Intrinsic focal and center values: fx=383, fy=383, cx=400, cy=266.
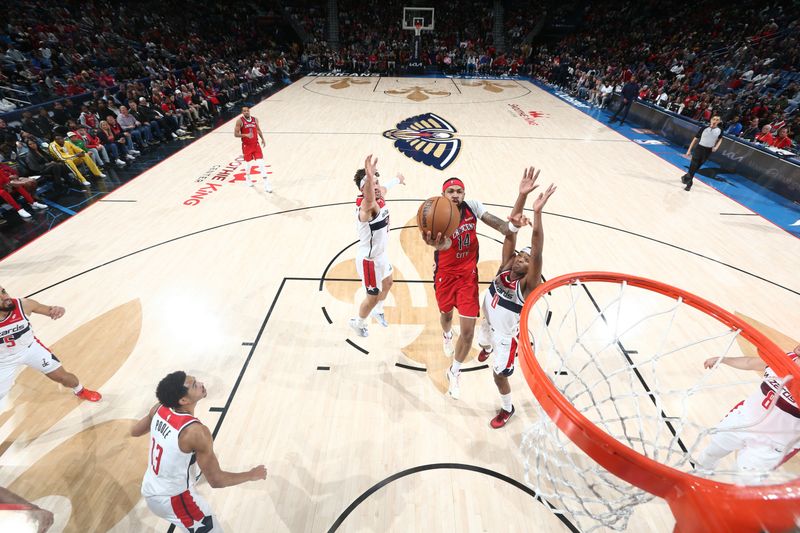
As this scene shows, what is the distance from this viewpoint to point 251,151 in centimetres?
795

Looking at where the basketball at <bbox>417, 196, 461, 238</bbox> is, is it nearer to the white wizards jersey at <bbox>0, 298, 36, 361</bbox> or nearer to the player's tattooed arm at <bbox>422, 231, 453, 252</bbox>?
the player's tattooed arm at <bbox>422, 231, 453, 252</bbox>

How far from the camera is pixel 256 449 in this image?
3371 millimetres

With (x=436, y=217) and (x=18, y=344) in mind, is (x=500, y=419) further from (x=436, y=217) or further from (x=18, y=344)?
(x=18, y=344)

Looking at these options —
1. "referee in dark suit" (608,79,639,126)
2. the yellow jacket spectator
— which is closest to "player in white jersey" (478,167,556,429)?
the yellow jacket spectator

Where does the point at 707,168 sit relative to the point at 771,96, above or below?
below

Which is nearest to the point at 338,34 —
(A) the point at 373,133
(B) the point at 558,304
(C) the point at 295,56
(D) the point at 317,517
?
(C) the point at 295,56

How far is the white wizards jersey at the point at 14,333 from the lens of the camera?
10.6 ft

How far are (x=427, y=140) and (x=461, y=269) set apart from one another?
853 centimetres

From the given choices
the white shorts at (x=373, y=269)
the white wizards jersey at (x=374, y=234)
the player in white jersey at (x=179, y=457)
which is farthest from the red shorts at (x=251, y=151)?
the player in white jersey at (x=179, y=457)

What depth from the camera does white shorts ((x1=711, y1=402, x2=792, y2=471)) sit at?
248cm

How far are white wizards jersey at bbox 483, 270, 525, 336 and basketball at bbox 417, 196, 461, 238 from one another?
2.01 ft

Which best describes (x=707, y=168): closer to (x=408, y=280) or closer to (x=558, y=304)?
(x=558, y=304)

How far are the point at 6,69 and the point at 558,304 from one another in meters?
17.1

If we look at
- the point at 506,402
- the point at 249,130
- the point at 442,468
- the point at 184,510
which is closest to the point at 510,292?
the point at 506,402
